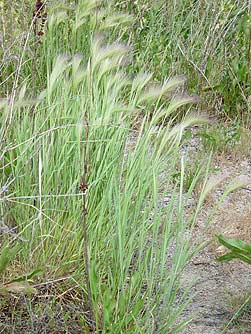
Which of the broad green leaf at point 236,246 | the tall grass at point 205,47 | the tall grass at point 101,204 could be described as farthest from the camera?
the tall grass at point 205,47

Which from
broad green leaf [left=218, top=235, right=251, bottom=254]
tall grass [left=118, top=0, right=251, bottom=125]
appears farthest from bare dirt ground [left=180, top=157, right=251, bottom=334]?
tall grass [left=118, top=0, right=251, bottom=125]

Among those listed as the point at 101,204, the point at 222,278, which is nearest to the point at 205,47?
the point at 222,278

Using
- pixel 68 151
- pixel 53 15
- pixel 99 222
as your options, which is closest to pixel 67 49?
pixel 53 15

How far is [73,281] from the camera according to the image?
2.54 metres

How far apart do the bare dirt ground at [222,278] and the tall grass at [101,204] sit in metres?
0.08

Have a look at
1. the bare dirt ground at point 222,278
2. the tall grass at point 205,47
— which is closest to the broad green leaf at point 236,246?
the bare dirt ground at point 222,278

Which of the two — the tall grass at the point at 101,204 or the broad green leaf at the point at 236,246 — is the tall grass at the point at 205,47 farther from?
the broad green leaf at the point at 236,246

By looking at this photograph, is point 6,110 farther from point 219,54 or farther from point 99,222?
point 219,54

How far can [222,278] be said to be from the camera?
2.77 m

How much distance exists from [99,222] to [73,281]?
26cm

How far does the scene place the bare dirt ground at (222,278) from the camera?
2488 mm

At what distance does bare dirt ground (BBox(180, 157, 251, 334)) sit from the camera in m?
2.49

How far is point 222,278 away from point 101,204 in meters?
0.58

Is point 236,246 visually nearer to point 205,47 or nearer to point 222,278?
point 222,278
